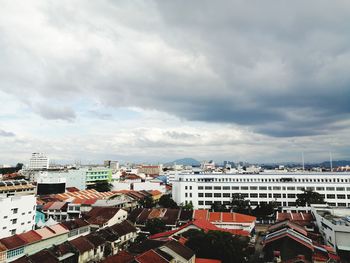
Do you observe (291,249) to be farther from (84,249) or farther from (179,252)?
(84,249)

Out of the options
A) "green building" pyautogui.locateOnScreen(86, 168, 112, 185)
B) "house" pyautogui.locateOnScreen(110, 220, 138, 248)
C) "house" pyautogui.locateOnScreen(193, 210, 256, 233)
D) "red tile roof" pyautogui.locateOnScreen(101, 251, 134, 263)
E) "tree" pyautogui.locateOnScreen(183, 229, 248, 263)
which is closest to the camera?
"red tile roof" pyautogui.locateOnScreen(101, 251, 134, 263)

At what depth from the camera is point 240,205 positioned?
58.3 m

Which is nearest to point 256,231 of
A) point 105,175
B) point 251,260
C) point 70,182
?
point 251,260

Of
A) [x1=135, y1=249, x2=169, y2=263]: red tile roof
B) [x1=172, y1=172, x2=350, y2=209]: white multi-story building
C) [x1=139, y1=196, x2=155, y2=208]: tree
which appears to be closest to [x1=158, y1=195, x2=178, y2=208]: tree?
[x1=139, y1=196, x2=155, y2=208]: tree

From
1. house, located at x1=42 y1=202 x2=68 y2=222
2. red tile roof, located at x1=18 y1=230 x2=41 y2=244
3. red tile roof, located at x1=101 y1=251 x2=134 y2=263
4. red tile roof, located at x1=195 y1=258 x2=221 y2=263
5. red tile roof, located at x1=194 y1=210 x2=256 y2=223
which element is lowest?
house, located at x1=42 y1=202 x2=68 y2=222

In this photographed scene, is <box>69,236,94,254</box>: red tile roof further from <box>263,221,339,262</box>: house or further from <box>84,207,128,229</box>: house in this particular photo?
<box>263,221,339,262</box>: house

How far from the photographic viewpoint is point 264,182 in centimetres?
6316

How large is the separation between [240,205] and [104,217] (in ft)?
92.6

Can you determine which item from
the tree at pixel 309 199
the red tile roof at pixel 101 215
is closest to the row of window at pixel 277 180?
the tree at pixel 309 199

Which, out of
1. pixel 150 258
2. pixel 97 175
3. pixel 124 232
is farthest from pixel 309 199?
pixel 97 175

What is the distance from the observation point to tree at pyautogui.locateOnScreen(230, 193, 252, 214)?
56188mm

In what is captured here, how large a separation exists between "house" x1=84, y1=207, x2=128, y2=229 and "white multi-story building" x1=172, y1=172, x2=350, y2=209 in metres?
21.3

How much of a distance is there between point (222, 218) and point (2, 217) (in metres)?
29.5

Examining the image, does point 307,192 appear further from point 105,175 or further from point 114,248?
point 105,175
